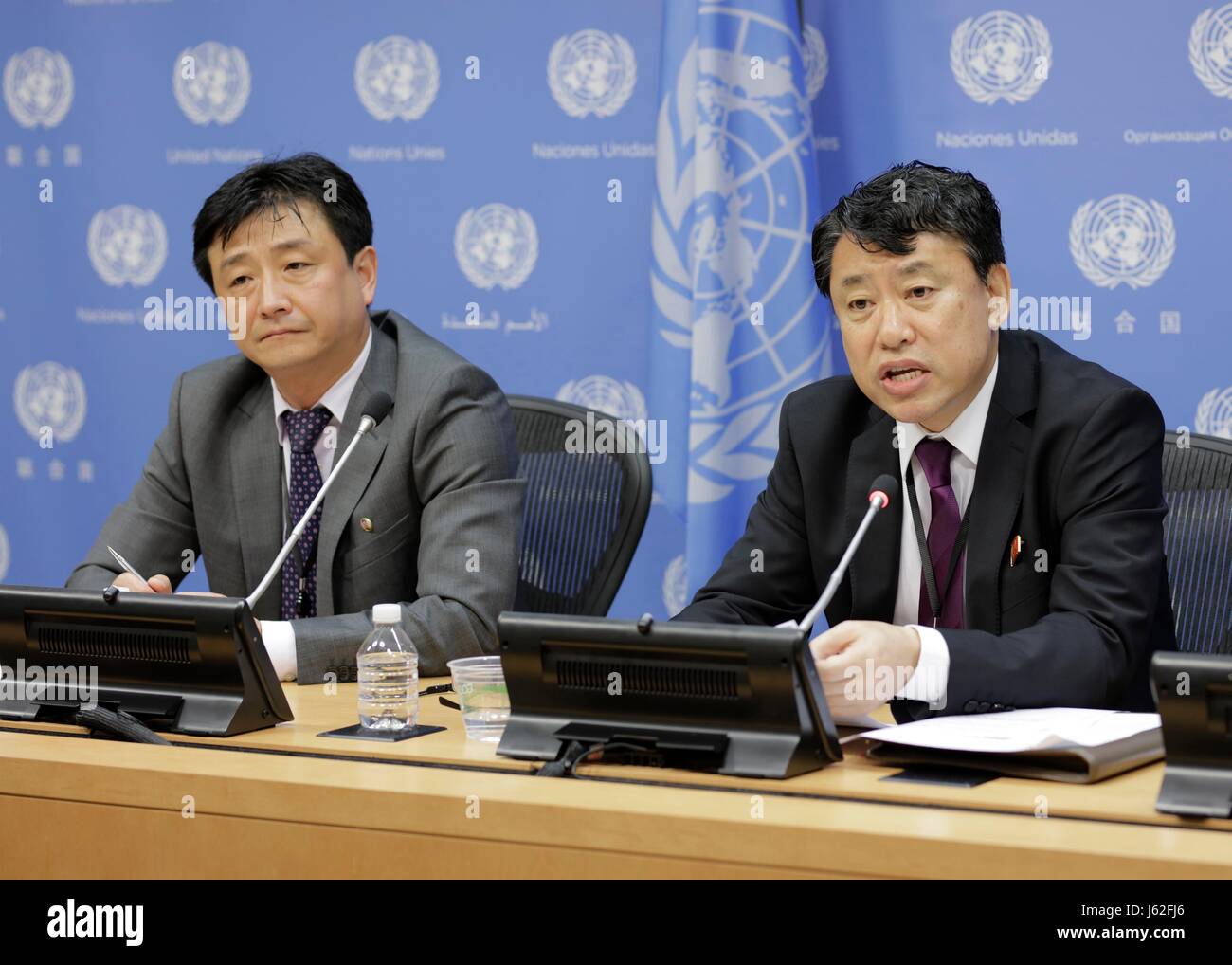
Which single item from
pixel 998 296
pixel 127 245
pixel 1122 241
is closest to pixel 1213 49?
pixel 1122 241

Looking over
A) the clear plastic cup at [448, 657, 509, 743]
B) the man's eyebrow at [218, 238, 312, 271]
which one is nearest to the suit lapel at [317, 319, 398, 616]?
the man's eyebrow at [218, 238, 312, 271]

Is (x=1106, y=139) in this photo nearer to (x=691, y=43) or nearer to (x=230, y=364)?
(x=691, y=43)

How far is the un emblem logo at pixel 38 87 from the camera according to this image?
165 inches

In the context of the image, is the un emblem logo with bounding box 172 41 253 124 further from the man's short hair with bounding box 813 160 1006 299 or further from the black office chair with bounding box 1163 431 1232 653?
the black office chair with bounding box 1163 431 1232 653

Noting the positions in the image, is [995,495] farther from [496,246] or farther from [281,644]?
[496,246]

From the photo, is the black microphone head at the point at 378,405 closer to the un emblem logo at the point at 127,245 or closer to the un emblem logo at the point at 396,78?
the un emblem logo at the point at 396,78

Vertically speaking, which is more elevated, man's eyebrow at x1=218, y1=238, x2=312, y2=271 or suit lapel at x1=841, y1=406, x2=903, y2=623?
man's eyebrow at x1=218, y1=238, x2=312, y2=271

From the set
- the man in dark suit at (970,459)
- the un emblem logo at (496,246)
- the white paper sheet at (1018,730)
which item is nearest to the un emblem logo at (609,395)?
the un emblem logo at (496,246)

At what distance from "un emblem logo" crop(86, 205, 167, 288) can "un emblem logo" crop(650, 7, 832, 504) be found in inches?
66.8

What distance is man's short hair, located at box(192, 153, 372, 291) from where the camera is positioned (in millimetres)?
2582

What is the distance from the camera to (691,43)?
10.6ft

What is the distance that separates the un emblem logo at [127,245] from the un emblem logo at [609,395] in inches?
50.8

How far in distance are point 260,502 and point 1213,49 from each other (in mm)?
2207

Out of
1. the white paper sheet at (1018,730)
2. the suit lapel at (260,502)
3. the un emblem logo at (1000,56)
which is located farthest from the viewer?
the un emblem logo at (1000,56)
